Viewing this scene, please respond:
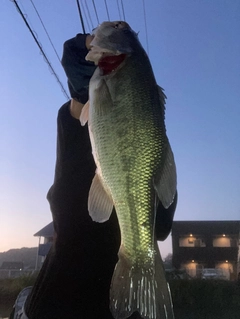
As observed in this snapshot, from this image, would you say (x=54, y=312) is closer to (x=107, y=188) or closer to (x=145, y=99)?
(x=107, y=188)

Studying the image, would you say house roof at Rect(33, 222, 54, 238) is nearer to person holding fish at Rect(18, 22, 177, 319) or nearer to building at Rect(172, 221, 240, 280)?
building at Rect(172, 221, 240, 280)

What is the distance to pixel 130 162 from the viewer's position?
138 cm

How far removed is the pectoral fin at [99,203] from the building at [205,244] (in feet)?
88.8

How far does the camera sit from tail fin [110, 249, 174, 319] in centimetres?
119

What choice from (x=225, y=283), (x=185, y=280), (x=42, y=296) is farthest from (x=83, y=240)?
(x=225, y=283)

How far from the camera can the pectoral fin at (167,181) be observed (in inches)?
54.4

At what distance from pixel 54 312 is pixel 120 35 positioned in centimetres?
146

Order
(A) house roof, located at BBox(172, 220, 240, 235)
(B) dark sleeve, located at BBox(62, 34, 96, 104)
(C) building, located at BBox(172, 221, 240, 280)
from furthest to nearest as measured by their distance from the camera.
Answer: (A) house roof, located at BBox(172, 220, 240, 235), (C) building, located at BBox(172, 221, 240, 280), (B) dark sleeve, located at BBox(62, 34, 96, 104)

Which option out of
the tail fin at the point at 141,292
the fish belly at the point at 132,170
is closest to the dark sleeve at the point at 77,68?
the fish belly at the point at 132,170

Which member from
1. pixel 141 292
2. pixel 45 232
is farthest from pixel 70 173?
pixel 45 232

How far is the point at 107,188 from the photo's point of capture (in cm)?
138

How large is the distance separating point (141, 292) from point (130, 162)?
1.67ft

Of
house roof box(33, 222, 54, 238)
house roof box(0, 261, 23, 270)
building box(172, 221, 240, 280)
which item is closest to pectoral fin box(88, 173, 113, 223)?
building box(172, 221, 240, 280)

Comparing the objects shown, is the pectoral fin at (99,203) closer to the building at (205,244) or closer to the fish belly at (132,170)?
the fish belly at (132,170)
